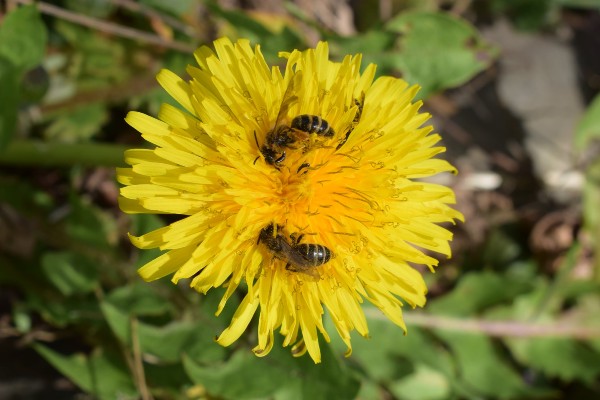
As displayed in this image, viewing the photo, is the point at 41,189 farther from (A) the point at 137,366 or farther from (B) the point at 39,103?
(A) the point at 137,366

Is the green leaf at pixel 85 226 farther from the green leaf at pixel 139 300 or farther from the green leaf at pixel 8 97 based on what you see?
the green leaf at pixel 8 97

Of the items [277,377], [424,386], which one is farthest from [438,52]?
[424,386]

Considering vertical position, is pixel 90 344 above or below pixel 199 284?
below

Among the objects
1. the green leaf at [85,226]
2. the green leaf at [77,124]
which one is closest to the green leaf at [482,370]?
the green leaf at [85,226]

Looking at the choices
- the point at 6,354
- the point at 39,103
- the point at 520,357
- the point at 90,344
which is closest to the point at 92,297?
the point at 90,344

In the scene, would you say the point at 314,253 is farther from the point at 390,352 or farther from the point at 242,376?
the point at 390,352
